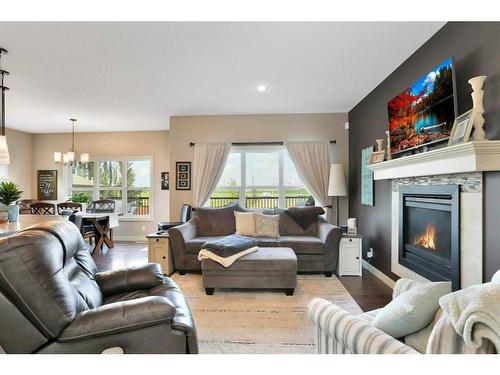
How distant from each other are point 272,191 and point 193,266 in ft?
6.71

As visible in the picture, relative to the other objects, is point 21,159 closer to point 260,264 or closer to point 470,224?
point 260,264

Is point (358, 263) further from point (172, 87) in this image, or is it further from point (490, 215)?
point (172, 87)

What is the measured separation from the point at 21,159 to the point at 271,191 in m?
5.87

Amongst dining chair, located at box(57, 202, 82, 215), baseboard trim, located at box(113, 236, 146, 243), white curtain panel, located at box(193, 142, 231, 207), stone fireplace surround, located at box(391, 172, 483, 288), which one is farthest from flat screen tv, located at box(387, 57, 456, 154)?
dining chair, located at box(57, 202, 82, 215)

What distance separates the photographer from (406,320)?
1097 mm

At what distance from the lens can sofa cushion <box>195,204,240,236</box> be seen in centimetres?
405

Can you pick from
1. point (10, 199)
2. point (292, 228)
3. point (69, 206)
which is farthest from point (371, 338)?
point (69, 206)

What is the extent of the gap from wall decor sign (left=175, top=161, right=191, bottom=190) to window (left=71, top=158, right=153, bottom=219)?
1665 mm

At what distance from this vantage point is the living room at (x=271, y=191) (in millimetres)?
1120

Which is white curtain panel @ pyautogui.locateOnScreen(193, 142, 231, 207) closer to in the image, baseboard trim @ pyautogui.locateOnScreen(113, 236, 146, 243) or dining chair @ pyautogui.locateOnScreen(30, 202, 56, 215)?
baseboard trim @ pyautogui.locateOnScreen(113, 236, 146, 243)

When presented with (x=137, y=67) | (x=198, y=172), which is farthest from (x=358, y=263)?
(x=137, y=67)

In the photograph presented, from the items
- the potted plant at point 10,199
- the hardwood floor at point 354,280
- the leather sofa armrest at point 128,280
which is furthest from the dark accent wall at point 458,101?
the potted plant at point 10,199

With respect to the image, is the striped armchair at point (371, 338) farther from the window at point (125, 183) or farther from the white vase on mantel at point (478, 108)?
the window at point (125, 183)

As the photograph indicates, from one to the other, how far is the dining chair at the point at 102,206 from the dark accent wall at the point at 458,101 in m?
4.84
